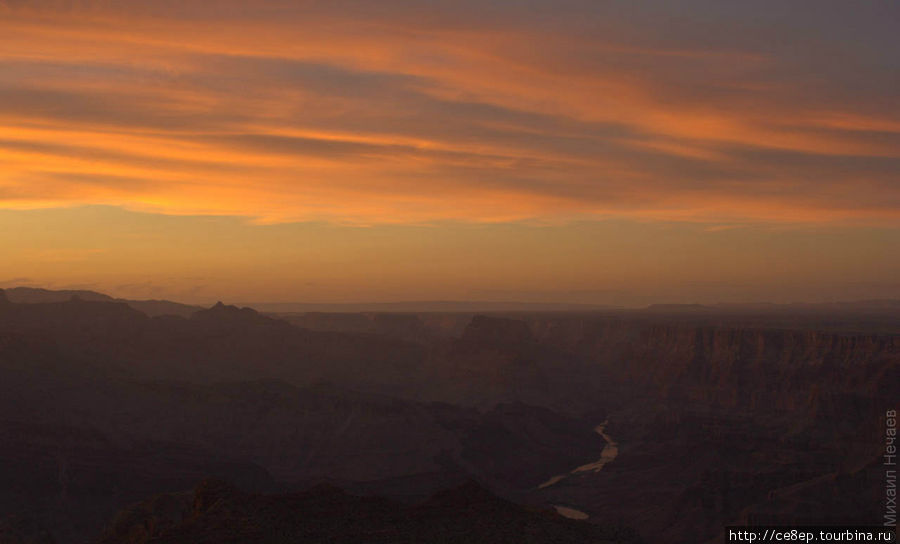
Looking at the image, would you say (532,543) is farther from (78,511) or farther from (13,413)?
(13,413)

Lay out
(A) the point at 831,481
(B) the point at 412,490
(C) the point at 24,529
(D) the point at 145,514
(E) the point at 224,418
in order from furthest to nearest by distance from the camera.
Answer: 1. (E) the point at 224,418
2. (B) the point at 412,490
3. (A) the point at 831,481
4. (C) the point at 24,529
5. (D) the point at 145,514

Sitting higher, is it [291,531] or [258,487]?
[291,531]

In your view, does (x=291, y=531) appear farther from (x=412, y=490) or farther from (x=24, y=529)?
(x=412, y=490)

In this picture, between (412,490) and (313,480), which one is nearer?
(313,480)

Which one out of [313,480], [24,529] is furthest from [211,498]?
[313,480]

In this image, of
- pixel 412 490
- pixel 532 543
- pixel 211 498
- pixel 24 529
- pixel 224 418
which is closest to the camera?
pixel 532 543

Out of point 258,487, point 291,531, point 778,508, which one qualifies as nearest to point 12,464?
point 258,487
